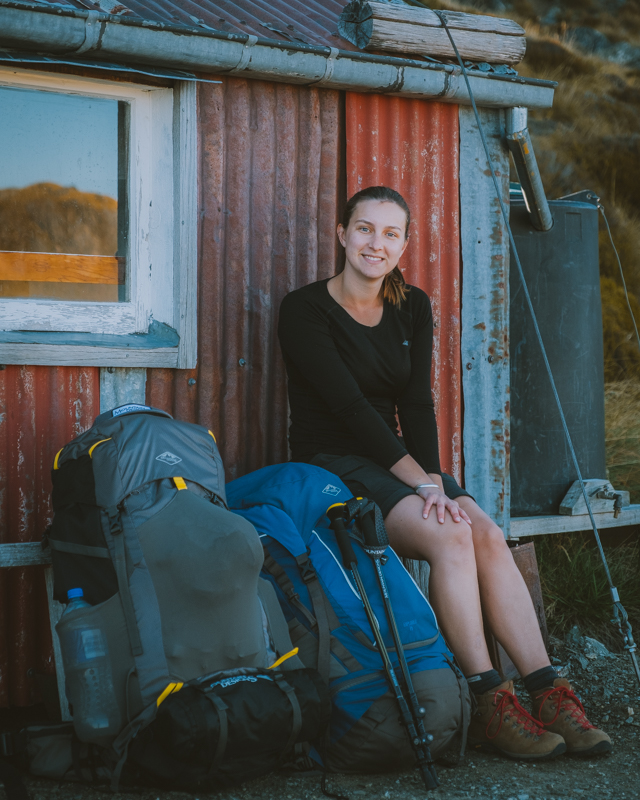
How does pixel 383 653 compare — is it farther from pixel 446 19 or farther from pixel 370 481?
pixel 446 19

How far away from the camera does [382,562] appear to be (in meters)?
3.30

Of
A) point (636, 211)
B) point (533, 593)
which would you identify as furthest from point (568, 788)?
point (636, 211)

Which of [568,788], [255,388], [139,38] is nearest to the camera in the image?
[568,788]

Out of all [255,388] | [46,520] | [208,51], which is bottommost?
[46,520]

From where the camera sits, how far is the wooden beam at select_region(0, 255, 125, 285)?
13.0 feet

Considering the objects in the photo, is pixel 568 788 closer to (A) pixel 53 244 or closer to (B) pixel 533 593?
(B) pixel 533 593

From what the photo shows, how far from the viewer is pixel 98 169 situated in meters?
4.12

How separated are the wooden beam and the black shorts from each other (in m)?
1.39

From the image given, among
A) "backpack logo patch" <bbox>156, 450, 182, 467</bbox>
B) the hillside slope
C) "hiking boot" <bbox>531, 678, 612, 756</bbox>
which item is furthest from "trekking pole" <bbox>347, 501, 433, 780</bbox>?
the hillside slope

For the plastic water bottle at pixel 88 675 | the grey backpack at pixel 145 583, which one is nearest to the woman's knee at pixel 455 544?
the grey backpack at pixel 145 583

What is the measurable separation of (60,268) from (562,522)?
10.8 feet

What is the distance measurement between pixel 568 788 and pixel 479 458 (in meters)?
2.12

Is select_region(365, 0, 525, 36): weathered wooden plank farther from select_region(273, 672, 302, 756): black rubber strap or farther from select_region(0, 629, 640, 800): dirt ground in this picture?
select_region(0, 629, 640, 800): dirt ground

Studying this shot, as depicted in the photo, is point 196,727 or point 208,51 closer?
point 196,727
